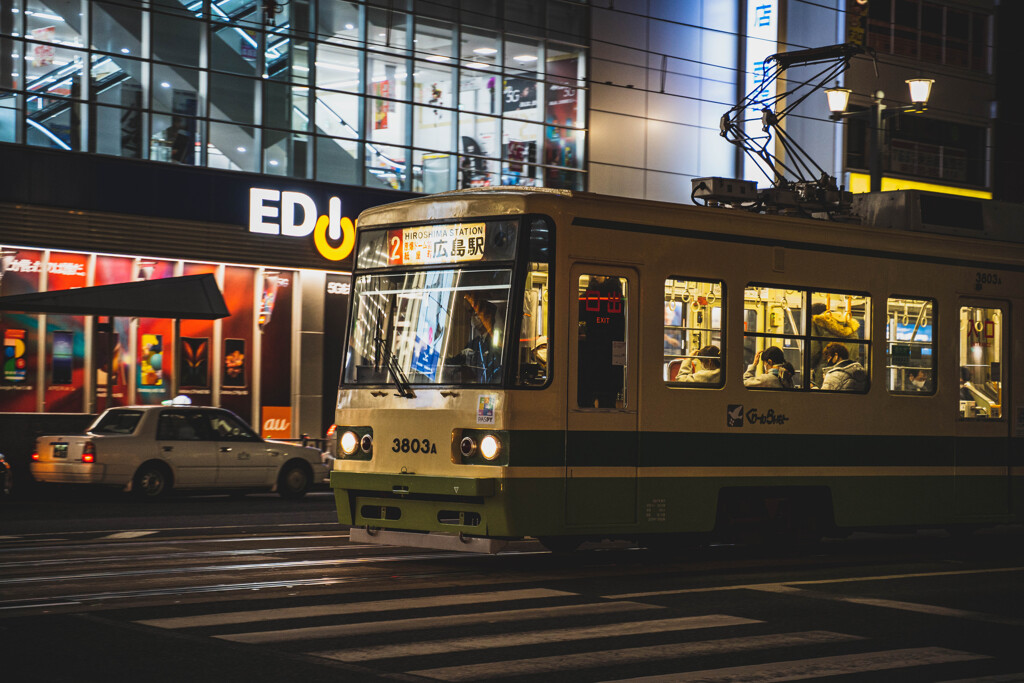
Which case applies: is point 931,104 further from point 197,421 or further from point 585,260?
point 585,260

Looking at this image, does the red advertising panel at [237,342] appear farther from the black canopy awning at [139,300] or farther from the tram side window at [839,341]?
the tram side window at [839,341]

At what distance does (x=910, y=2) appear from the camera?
38.1 meters

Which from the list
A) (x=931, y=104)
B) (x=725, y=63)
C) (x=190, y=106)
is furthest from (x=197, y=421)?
(x=931, y=104)

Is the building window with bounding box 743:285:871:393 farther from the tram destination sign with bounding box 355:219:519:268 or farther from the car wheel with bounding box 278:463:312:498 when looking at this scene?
the car wheel with bounding box 278:463:312:498

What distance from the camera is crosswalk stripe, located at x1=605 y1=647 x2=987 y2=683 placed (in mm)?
7172

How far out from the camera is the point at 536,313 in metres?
10.8

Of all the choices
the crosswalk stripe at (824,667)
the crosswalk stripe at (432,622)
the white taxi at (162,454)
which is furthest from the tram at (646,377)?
the white taxi at (162,454)

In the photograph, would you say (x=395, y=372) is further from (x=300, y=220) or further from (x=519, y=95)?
(x=519, y=95)

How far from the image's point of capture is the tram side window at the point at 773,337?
1215 centimetres

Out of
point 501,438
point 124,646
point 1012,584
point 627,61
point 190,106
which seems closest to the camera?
point 124,646

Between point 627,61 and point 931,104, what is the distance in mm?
10409

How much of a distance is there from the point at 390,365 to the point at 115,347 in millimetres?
17191

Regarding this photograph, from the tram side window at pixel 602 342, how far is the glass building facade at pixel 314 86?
686 inches

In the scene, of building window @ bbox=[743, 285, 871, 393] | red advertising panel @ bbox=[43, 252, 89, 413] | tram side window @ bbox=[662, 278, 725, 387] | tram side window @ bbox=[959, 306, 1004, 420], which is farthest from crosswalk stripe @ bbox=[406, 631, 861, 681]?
red advertising panel @ bbox=[43, 252, 89, 413]
